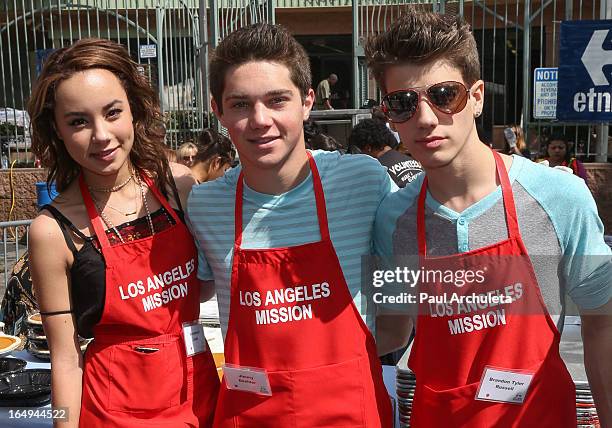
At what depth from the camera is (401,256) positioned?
5.87 feet

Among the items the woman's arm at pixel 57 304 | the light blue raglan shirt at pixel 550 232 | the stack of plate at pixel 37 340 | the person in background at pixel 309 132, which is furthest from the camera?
the person in background at pixel 309 132

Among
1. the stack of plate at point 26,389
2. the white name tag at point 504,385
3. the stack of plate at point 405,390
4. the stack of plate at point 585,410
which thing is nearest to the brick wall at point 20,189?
the stack of plate at point 26,389

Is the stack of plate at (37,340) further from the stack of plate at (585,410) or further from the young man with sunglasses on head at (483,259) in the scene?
the stack of plate at (585,410)

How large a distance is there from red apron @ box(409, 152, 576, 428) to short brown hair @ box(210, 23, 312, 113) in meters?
0.58

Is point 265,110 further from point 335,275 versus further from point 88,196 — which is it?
point 88,196

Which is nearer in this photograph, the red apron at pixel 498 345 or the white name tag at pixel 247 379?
the red apron at pixel 498 345

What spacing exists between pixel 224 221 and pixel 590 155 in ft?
23.0

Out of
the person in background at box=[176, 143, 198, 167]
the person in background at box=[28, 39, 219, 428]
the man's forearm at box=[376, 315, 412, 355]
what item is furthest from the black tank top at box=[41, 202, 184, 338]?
the person in background at box=[176, 143, 198, 167]

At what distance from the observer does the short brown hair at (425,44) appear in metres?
1.67

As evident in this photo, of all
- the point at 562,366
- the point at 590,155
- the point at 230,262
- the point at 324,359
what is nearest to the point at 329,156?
the point at 230,262

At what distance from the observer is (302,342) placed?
1.79 meters

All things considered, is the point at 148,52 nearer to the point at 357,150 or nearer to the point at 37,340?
the point at 357,150

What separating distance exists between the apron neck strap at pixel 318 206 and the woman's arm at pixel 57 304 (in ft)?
1.51

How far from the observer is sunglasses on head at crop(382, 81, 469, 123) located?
1.67 m
